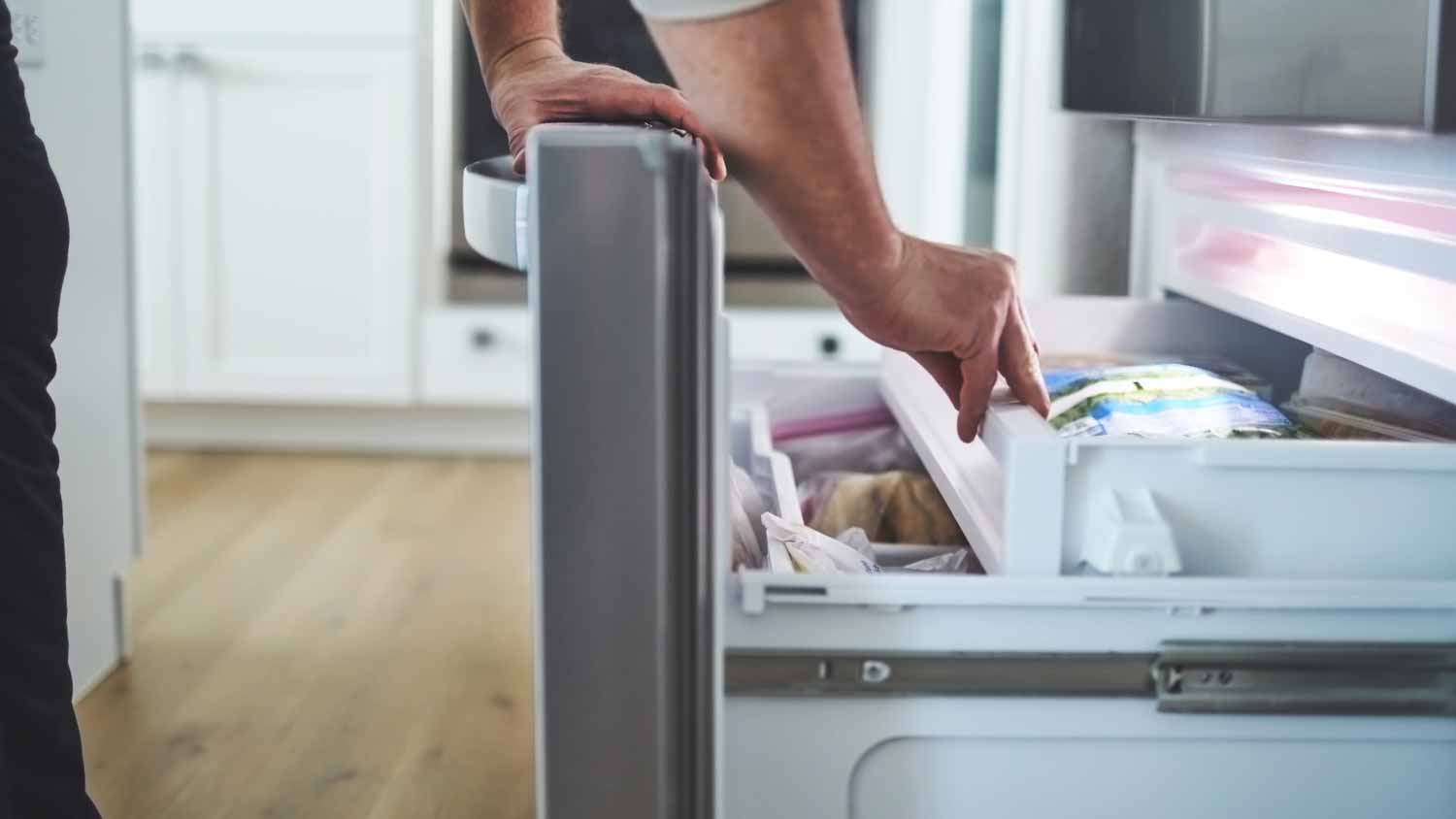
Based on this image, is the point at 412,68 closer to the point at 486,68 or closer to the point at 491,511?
the point at 491,511

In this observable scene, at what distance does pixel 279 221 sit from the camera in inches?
102

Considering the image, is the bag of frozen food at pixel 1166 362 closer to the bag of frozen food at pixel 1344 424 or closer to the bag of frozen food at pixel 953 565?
the bag of frozen food at pixel 1344 424

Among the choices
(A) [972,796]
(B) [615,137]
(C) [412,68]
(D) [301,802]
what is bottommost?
(D) [301,802]

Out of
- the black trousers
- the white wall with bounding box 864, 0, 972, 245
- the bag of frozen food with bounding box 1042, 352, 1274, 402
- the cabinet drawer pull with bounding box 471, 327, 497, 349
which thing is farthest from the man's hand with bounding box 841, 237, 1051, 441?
the cabinet drawer pull with bounding box 471, 327, 497, 349

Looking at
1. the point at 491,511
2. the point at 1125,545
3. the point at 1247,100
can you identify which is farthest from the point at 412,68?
the point at 1125,545

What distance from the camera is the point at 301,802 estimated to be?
1331 millimetres

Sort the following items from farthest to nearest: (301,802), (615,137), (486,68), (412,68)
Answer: (412,68)
(301,802)
(486,68)
(615,137)

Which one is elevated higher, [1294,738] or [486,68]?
[486,68]

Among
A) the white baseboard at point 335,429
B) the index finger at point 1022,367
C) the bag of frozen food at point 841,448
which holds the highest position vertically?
the index finger at point 1022,367

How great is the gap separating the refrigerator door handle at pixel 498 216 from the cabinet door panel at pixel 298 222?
169cm

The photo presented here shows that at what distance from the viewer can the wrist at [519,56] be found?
1063 mm

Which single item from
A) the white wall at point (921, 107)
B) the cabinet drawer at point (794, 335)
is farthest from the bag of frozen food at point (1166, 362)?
the cabinet drawer at point (794, 335)

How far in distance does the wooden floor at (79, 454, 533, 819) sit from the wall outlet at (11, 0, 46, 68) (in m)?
0.59

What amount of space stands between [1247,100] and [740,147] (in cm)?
36
